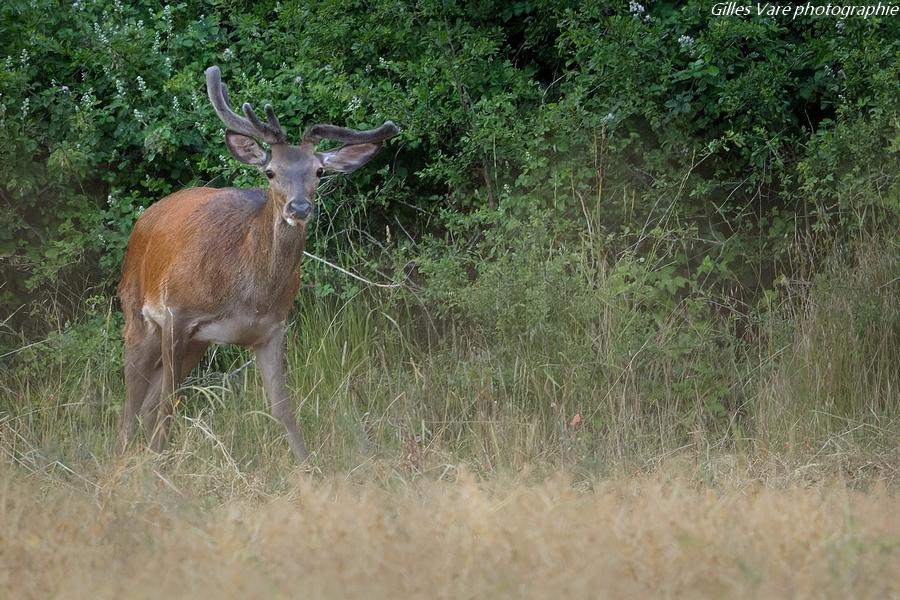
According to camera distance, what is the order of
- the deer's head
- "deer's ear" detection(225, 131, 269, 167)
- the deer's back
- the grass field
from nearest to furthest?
the grass field → the deer's head → "deer's ear" detection(225, 131, 269, 167) → the deer's back

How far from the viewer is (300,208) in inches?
274

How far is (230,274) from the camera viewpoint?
743 cm

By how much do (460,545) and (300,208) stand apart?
3.18 m

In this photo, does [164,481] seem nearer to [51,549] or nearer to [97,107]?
[51,549]

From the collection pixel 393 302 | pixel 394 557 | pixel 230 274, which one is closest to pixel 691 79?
pixel 393 302

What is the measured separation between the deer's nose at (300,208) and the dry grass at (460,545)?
7.12ft

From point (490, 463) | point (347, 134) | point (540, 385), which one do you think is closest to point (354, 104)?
point (347, 134)

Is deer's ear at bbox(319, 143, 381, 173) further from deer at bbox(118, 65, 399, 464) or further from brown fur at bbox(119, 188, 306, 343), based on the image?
brown fur at bbox(119, 188, 306, 343)

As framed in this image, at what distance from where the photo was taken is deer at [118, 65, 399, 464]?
7.21 metres

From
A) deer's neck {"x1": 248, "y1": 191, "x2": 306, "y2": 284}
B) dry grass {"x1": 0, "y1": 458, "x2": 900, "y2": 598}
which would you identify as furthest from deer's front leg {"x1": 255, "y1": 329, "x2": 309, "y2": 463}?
dry grass {"x1": 0, "y1": 458, "x2": 900, "y2": 598}

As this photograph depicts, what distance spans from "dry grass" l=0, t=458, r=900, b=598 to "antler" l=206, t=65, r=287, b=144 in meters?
2.64

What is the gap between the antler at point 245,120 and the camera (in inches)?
282

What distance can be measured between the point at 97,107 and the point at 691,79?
3.98 meters

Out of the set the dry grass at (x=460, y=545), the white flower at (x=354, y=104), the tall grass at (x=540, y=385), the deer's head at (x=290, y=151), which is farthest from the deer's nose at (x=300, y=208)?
the dry grass at (x=460, y=545)
